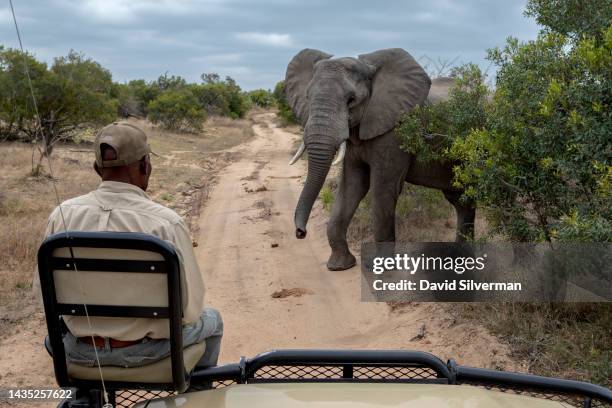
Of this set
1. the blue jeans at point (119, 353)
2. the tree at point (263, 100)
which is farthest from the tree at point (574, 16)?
the tree at point (263, 100)

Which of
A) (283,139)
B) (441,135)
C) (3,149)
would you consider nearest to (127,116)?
(283,139)

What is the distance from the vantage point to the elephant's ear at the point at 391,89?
711cm

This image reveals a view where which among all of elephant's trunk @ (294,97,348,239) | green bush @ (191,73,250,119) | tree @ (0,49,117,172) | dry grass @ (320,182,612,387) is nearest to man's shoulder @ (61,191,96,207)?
dry grass @ (320,182,612,387)

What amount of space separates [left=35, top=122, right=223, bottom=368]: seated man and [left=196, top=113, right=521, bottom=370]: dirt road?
301cm

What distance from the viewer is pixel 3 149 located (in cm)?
1686

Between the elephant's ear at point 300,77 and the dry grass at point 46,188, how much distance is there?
11.2ft

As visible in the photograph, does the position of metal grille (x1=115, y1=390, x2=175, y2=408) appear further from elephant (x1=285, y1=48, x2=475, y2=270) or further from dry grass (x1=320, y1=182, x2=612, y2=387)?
elephant (x1=285, y1=48, x2=475, y2=270)

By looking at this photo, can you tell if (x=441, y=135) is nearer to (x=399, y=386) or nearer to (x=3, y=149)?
(x=399, y=386)

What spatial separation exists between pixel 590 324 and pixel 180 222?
3.60 metres

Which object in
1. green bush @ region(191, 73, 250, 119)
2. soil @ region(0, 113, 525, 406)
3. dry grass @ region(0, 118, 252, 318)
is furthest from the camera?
green bush @ region(191, 73, 250, 119)

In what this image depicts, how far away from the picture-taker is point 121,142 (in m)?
2.39

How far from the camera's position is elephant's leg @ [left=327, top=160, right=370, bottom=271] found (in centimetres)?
761

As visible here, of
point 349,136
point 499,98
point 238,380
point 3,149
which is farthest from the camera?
point 3,149

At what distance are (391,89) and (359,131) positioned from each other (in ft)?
1.97
